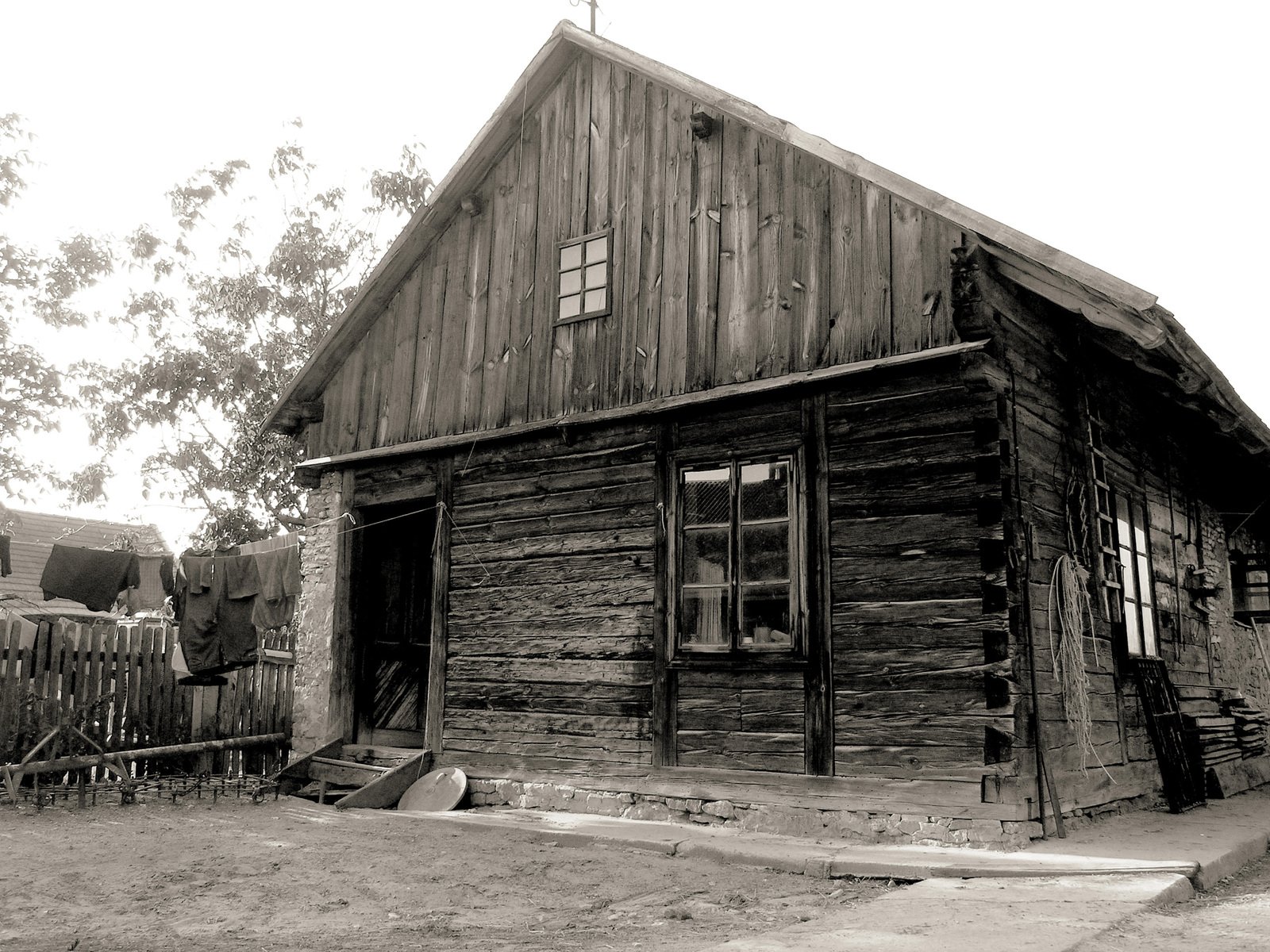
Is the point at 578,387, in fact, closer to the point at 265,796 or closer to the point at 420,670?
the point at 420,670

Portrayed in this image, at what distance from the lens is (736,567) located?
8.53 metres

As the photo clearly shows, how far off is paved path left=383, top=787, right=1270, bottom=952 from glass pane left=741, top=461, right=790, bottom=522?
2378 millimetres

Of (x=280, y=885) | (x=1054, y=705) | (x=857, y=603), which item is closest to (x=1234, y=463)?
(x=1054, y=705)

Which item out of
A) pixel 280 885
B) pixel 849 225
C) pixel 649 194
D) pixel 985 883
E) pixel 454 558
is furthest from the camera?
pixel 454 558

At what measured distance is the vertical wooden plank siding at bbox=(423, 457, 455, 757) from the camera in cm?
1050

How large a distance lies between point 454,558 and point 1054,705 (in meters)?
5.56

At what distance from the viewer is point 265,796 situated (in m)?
10.8

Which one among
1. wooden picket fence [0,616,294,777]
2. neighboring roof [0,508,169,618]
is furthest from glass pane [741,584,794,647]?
neighboring roof [0,508,169,618]

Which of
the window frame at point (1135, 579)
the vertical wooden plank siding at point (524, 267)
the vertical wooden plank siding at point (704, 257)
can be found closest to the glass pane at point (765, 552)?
the vertical wooden plank siding at point (704, 257)

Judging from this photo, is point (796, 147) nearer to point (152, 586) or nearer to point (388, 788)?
point (388, 788)

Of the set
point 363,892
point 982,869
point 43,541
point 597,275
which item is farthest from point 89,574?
point 43,541

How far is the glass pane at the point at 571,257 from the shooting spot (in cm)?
1019

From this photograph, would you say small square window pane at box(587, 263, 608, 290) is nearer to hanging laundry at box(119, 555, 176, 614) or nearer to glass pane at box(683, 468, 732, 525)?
glass pane at box(683, 468, 732, 525)

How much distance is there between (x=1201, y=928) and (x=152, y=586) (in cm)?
954
